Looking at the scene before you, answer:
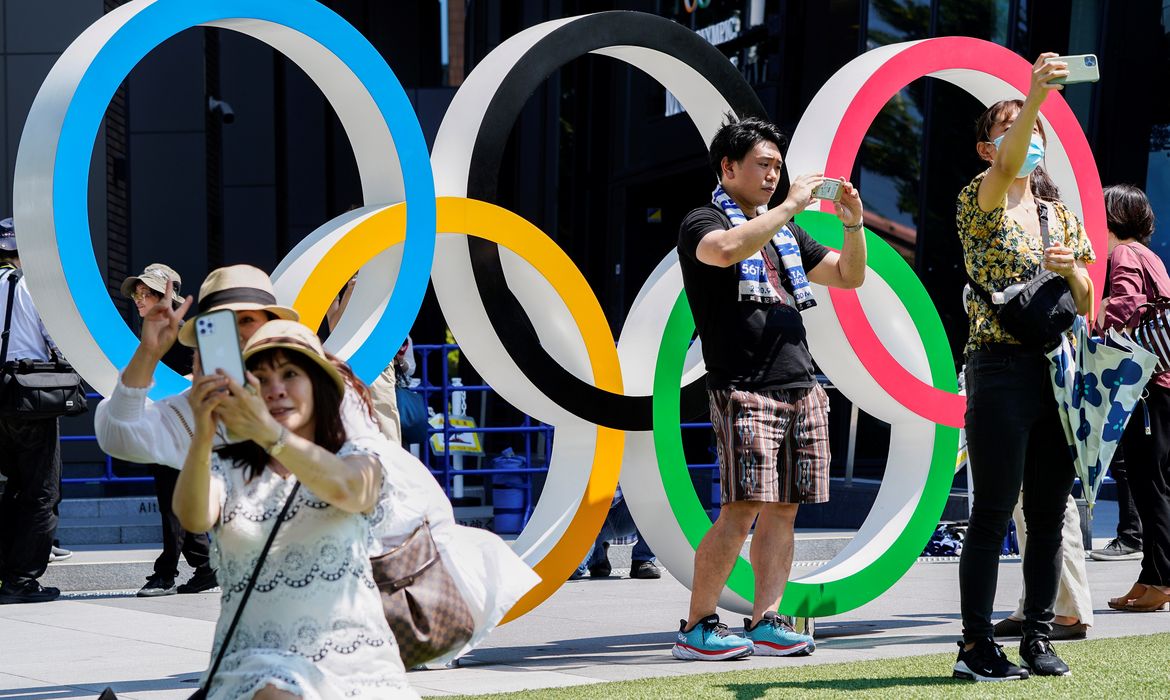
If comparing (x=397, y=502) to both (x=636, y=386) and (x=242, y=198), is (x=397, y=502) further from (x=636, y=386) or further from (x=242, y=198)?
(x=242, y=198)

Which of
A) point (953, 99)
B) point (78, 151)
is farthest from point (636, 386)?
point (953, 99)

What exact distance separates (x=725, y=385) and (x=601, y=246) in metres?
12.0

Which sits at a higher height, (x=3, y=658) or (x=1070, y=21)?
(x=1070, y=21)

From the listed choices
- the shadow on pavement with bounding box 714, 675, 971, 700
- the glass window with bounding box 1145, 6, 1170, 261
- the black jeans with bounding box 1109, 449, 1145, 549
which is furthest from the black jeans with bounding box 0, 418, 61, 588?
the glass window with bounding box 1145, 6, 1170, 261

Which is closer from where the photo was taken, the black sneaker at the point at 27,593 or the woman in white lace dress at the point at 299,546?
the woman in white lace dress at the point at 299,546

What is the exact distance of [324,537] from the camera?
3.17 m

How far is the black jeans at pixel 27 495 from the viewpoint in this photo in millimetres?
7828

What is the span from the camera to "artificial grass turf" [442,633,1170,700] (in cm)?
475

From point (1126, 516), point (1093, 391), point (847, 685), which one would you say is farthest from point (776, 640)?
point (1126, 516)

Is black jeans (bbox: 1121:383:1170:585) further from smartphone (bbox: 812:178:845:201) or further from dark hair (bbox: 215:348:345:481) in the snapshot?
dark hair (bbox: 215:348:345:481)

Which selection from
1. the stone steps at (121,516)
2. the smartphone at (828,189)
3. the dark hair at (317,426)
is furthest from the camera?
the stone steps at (121,516)

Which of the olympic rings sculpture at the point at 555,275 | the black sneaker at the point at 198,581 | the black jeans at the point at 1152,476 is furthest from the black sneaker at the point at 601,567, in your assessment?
the black jeans at the point at 1152,476

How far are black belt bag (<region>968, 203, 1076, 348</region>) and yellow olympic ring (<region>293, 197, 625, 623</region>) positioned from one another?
172 cm

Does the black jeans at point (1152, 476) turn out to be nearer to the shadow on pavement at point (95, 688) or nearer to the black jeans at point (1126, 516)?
the black jeans at point (1126, 516)
